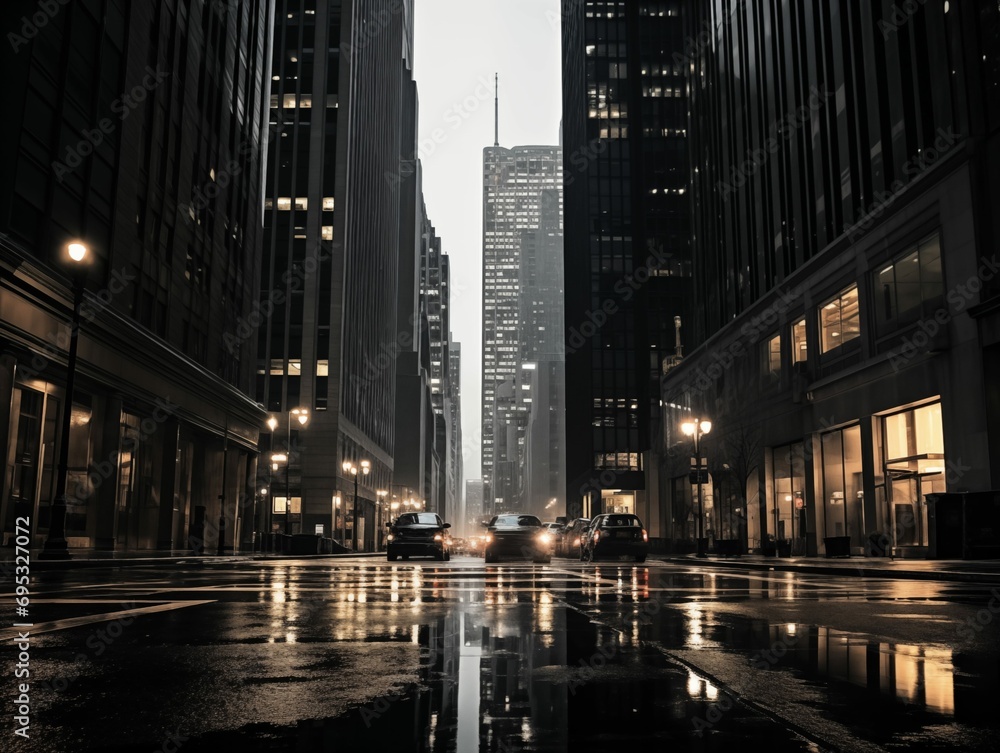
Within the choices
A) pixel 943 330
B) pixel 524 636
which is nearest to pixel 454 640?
pixel 524 636

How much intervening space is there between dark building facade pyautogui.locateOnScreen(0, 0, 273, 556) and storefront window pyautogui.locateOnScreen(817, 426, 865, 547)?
28625mm

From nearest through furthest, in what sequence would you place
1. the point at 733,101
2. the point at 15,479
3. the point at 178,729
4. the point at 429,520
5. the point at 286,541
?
the point at 178,729
the point at 15,479
the point at 429,520
the point at 286,541
the point at 733,101

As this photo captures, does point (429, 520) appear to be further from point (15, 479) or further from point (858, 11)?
point (858, 11)

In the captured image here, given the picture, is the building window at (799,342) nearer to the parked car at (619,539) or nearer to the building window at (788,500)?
the building window at (788,500)

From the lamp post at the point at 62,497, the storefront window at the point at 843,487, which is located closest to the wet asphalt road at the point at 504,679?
the lamp post at the point at 62,497

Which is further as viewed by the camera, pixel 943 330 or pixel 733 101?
pixel 733 101

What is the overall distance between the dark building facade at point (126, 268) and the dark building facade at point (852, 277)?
2748 cm

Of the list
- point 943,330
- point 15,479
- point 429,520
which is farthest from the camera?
point 429,520

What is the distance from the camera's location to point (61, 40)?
2805 cm

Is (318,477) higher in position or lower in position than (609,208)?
lower

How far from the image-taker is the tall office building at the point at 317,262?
81.1 meters

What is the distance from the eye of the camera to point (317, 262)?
84625 millimetres

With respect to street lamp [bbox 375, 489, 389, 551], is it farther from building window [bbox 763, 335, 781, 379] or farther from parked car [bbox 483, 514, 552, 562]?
parked car [bbox 483, 514, 552, 562]

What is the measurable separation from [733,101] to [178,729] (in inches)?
2213
